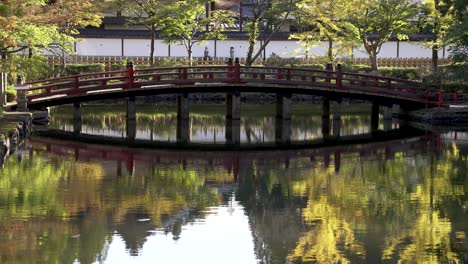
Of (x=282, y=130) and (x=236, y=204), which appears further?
(x=282, y=130)

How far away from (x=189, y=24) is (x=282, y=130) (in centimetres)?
1868

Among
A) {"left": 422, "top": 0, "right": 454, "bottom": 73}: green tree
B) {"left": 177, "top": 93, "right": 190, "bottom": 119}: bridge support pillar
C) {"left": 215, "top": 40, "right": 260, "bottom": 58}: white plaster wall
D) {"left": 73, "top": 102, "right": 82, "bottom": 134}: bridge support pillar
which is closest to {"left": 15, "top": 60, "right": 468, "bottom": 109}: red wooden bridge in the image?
{"left": 73, "top": 102, "right": 82, "bottom": 134}: bridge support pillar

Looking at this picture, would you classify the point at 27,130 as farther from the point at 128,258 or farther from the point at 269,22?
the point at 269,22

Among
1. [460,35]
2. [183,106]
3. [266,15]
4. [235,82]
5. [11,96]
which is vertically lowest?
[183,106]

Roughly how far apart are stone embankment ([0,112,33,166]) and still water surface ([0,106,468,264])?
1.47 feet

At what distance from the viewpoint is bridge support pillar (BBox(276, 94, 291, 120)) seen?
37812 millimetres

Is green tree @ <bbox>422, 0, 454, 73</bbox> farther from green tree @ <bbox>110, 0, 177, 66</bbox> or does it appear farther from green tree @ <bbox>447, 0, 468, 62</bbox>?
A: green tree @ <bbox>110, 0, 177, 66</bbox>

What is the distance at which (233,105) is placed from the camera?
37.4 metres

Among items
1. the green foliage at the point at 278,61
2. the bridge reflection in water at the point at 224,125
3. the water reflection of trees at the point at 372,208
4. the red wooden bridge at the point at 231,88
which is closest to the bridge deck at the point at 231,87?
the red wooden bridge at the point at 231,88

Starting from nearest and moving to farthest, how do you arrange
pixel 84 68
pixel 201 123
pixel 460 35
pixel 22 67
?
1. pixel 460 35
2. pixel 22 67
3. pixel 201 123
4. pixel 84 68

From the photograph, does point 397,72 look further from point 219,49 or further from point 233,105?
point 233,105

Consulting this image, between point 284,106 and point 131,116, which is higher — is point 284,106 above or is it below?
above

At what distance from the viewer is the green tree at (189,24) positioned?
5038cm

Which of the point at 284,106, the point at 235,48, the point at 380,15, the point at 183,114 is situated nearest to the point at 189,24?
the point at 235,48
